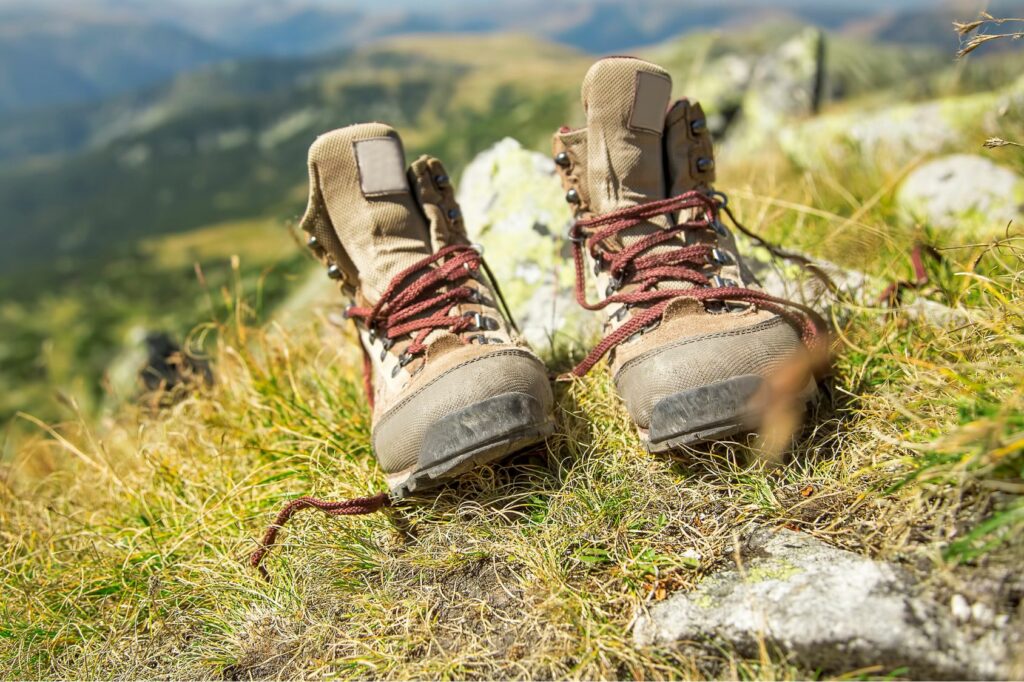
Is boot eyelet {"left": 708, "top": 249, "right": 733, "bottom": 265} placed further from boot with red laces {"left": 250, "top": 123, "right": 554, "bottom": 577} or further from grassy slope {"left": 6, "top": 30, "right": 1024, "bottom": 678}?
boot with red laces {"left": 250, "top": 123, "right": 554, "bottom": 577}

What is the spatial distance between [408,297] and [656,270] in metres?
1.06

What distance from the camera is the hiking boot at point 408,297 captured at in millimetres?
2381

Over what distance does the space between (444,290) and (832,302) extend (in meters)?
1.75

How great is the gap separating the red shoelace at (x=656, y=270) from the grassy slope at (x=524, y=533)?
0.78 feet

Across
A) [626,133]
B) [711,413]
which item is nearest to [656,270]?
[626,133]

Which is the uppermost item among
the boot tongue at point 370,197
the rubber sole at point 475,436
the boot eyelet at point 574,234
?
the boot tongue at point 370,197

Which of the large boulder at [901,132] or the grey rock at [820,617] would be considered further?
the large boulder at [901,132]

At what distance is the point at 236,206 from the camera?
590 feet

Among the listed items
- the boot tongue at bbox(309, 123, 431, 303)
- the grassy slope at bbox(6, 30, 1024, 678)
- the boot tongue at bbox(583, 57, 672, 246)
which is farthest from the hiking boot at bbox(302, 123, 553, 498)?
the boot tongue at bbox(583, 57, 672, 246)

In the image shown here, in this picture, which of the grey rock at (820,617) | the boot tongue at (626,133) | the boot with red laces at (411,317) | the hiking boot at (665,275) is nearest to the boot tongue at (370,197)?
the boot with red laces at (411,317)

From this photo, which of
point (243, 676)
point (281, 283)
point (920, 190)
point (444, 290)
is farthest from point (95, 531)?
point (281, 283)

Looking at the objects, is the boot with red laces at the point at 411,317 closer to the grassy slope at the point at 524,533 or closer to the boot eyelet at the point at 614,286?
the grassy slope at the point at 524,533

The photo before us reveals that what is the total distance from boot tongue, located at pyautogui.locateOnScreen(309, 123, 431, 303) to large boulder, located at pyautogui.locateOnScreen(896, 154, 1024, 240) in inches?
122

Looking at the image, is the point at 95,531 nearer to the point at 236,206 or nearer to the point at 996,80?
the point at 996,80
